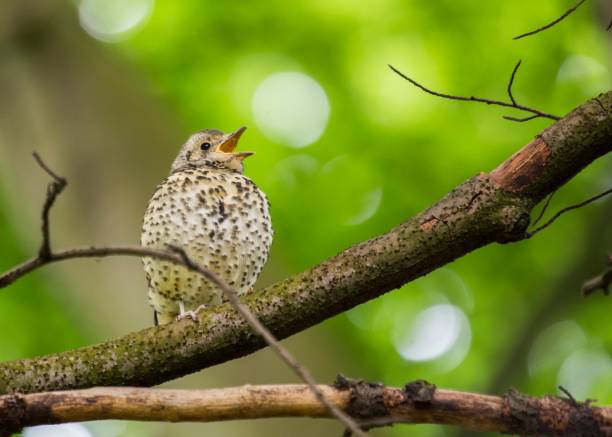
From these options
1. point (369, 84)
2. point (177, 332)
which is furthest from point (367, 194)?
point (177, 332)

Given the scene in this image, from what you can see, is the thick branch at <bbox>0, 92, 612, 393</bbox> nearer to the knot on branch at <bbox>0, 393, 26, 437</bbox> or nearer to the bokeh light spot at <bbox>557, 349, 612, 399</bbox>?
the knot on branch at <bbox>0, 393, 26, 437</bbox>

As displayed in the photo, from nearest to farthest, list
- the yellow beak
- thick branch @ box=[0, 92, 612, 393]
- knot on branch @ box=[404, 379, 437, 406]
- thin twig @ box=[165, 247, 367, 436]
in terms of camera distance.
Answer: thin twig @ box=[165, 247, 367, 436] → knot on branch @ box=[404, 379, 437, 406] → thick branch @ box=[0, 92, 612, 393] → the yellow beak

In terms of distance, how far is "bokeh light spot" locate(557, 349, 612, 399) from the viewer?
7.66 meters

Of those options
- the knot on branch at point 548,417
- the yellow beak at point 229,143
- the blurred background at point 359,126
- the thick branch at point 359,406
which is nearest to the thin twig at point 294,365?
the thick branch at point 359,406

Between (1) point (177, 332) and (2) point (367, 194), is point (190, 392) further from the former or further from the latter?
(2) point (367, 194)

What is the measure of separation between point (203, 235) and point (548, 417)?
229 centimetres

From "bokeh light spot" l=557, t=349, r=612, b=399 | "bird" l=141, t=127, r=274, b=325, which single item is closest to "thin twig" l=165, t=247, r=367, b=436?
"bird" l=141, t=127, r=274, b=325

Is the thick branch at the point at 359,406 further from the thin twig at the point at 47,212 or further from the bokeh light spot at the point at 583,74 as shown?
the bokeh light spot at the point at 583,74

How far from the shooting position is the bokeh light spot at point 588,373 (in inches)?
302

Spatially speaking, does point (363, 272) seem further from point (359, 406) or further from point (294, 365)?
point (294, 365)

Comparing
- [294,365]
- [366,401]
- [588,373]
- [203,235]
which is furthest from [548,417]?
[588,373]

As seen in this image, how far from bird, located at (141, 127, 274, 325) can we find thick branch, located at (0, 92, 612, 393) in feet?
4.17

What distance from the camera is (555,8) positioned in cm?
788

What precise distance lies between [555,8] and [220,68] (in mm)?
2834
